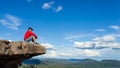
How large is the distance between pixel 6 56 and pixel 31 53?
198 cm

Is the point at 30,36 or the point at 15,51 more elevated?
the point at 30,36

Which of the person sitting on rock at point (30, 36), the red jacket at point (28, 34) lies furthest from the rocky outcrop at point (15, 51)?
the red jacket at point (28, 34)

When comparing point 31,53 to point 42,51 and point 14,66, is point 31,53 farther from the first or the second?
point 14,66

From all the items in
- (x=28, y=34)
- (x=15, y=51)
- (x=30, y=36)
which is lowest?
(x=15, y=51)

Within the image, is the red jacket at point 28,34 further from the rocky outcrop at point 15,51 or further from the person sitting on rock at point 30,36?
the rocky outcrop at point 15,51

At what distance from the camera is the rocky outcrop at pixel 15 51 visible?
1771 centimetres

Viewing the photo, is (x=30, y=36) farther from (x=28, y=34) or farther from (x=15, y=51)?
(x=15, y=51)

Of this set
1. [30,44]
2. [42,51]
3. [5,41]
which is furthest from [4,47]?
[42,51]

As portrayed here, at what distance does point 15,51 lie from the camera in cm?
1819

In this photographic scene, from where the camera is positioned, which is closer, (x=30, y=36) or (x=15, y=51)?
(x=15, y=51)

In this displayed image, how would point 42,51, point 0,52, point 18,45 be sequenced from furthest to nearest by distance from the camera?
point 42,51
point 18,45
point 0,52

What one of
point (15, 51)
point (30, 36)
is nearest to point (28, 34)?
point (30, 36)

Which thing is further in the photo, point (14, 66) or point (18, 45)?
point (14, 66)

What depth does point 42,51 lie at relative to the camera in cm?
1983
